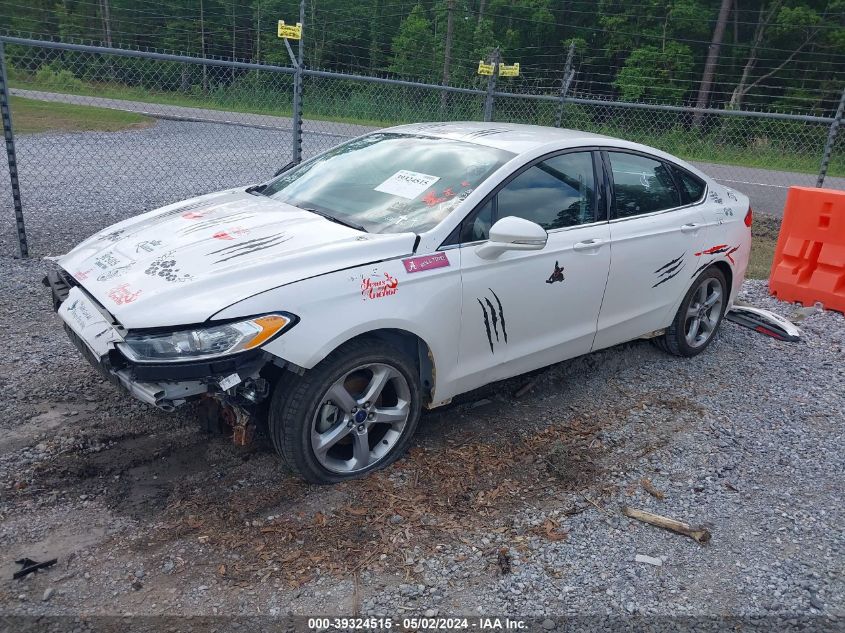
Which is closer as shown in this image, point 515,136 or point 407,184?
point 407,184

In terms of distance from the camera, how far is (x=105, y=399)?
4281mm

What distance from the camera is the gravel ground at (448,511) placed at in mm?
2945

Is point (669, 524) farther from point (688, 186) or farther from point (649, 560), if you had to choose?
point (688, 186)

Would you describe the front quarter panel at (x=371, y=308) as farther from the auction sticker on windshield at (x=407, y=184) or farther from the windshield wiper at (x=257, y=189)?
the windshield wiper at (x=257, y=189)

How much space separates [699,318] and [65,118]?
17.4 metres

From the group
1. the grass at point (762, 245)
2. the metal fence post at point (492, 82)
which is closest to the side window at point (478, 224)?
the metal fence post at point (492, 82)

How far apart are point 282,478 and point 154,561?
0.78m

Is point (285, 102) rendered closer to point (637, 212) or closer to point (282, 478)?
point (637, 212)

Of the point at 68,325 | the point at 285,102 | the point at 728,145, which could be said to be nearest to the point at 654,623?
the point at 68,325

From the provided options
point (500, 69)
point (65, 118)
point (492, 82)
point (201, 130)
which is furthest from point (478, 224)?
point (65, 118)

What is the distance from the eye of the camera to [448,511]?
11.5ft

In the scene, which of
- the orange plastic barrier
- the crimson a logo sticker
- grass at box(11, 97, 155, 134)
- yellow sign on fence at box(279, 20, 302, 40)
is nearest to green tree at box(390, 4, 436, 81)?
grass at box(11, 97, 155, 134)

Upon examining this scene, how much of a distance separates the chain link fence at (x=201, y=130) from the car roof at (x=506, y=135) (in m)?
2.76

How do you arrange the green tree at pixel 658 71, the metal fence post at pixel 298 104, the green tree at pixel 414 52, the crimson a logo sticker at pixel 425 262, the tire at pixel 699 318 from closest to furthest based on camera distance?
the crimson a logo sticker at pixel 425 262, the tire at pixel 699 318, the metal fence post at pixel 298 104, the green tree at pixel 414 52, the green tree at pixel 658 71
